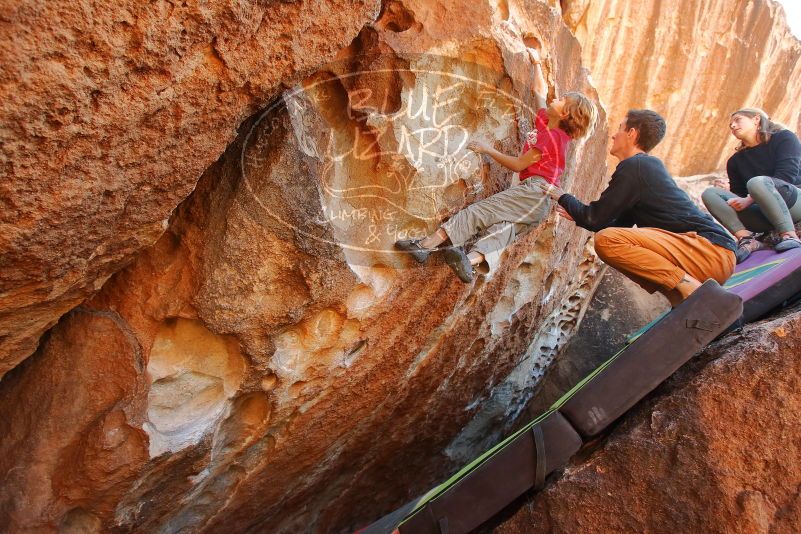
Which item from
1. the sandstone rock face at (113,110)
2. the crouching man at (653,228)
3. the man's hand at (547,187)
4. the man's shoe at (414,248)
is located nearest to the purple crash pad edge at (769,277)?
the crouching man at (653,228)

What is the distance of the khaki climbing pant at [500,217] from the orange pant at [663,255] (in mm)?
346

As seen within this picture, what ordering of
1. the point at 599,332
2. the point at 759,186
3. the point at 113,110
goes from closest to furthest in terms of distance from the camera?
the point at 113,110 → the point at 759,186 → the point at 599,332

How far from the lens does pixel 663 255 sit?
2.48m

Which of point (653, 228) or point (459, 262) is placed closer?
point (459, 262)

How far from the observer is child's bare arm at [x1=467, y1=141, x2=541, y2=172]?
2.41 meters

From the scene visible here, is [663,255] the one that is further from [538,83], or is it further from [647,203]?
[538,83]

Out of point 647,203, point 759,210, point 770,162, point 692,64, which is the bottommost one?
point 759,210

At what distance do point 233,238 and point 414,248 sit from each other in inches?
29.5

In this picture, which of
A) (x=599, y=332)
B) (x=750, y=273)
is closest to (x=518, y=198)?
(x=750, y=273)

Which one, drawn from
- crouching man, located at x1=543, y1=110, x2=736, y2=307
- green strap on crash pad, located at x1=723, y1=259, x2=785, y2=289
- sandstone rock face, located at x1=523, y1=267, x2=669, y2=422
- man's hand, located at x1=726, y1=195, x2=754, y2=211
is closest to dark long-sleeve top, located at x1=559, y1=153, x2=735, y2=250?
crouching man, located at x1=543, y1=110, x2=736, y2=307

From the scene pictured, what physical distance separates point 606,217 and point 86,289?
2102mm

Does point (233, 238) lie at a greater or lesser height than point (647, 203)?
greater

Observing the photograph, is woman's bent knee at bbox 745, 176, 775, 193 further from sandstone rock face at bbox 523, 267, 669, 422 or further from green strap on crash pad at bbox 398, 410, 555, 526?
green strap on crash pad at bbox 398, 410, 555, 526

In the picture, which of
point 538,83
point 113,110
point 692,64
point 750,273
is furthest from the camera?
point 692,64
